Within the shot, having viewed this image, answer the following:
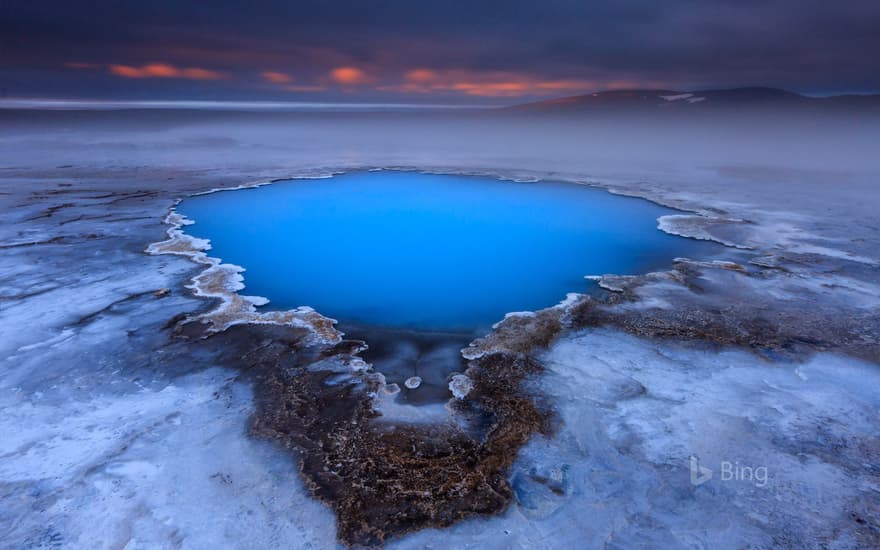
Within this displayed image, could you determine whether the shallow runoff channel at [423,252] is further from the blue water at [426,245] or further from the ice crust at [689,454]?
the ice crust at [689,454]

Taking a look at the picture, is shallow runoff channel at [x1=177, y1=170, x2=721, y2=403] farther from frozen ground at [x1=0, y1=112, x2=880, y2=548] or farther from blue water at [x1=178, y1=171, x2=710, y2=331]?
frozen ground at [x1=0, y1=112, x2=880, y2=548]

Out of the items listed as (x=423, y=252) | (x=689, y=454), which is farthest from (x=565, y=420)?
→ (x=423, y=252)

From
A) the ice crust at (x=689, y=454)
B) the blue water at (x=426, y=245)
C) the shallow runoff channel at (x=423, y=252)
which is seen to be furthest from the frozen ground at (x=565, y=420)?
the blue water at (x=426, y=245)

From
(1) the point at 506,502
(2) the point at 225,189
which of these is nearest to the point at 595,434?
(1) the point at 506,502

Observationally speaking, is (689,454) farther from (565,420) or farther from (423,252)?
(423,252)

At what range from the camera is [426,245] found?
1312 centimetres

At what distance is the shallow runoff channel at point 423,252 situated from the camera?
782 centimetres

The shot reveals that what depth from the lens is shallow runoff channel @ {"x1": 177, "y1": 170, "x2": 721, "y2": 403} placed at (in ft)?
25.6

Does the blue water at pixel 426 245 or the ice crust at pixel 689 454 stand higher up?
the blue water at pixel 426 245

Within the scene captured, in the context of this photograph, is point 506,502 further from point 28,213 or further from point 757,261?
point 28,213

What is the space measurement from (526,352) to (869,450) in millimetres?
3793

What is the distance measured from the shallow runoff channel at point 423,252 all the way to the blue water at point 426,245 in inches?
1.6

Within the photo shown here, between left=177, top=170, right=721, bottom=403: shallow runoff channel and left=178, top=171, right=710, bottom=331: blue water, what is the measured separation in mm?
39

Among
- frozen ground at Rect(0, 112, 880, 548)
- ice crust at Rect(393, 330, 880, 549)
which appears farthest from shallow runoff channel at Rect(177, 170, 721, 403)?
ice crust at Rect(393, 330, 880, 549)
